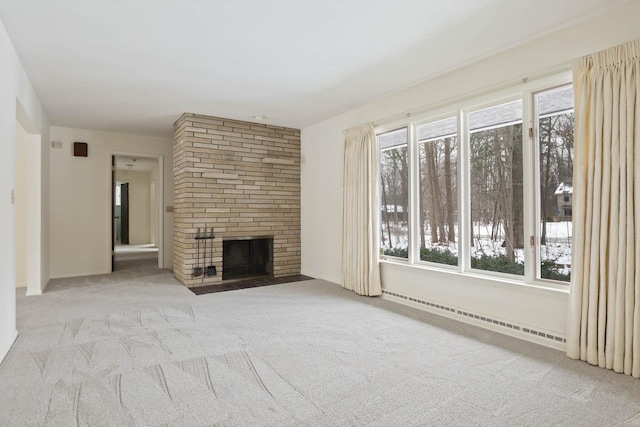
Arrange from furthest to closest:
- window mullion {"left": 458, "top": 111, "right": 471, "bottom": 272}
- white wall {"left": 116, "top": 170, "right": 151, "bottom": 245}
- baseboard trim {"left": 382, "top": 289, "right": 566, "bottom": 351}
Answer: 1. white wall {"left": 116, "top": 170, "right": 151, "bottom": 245}
2. window mullion {"left": 458, "top": 111, "right": 471, "bottom": 272}
3. baseboard trim {"left": 382, "top": 289, "right": 566, "bottom": 351}

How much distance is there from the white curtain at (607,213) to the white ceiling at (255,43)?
56 centimetres

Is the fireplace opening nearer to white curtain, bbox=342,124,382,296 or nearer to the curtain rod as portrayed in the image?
white curtain, bbox=342,124,382,296

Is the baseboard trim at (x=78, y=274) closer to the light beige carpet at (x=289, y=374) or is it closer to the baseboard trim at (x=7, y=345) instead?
the light beige carpet at (x=289, y=374)

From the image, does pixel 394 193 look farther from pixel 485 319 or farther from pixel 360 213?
pixel 485 319

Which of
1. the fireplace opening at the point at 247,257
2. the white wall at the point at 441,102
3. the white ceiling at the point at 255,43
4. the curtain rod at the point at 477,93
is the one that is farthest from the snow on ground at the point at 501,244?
the fireplace opening at the point at 247,257

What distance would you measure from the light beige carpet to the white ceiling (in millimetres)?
2527

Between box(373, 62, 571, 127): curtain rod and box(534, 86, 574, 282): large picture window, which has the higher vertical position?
box(373, 62, 571, 127): curtain rod

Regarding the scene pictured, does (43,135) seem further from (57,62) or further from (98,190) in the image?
(57,62)

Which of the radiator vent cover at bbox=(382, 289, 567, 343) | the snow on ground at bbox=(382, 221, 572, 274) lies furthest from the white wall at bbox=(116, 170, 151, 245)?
the radiator vent cover at bbox=(382, 289, 567, 343)

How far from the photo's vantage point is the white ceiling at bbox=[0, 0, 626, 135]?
99.6 inches

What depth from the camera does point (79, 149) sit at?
604cm

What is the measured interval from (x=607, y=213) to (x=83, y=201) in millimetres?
7138

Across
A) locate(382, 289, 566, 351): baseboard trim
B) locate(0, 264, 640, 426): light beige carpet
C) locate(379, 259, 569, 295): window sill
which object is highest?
locate(379, 259, 569, 295): window sill

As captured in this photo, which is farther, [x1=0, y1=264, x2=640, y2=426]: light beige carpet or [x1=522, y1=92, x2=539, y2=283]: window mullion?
[x1=522, y1=92, x2=539, y2=283]: window mullion
